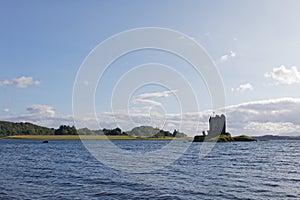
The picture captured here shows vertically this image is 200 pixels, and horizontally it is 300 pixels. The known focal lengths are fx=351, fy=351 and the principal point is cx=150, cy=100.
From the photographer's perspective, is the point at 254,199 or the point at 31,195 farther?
the point at 31,195

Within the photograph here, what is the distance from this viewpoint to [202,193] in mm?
30969

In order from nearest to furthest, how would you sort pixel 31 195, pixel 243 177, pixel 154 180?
1. pixel 31 195
2. pixel 154 180
3. pixel 243 177

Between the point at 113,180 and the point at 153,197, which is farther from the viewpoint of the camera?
the point at 113,180

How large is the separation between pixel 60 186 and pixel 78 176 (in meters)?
8.19

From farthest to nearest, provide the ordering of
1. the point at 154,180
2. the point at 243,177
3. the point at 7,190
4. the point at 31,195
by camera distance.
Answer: the point at 243,177, the point at 154,180, the point at 7,190, the point at 31,195

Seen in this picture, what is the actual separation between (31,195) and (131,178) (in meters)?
12.8

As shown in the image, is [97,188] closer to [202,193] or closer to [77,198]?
[77,198]

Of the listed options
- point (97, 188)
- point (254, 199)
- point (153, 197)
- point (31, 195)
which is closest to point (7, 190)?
point (31, 195)

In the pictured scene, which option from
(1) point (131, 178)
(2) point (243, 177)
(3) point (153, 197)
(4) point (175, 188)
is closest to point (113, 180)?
(1) point (131, 178)

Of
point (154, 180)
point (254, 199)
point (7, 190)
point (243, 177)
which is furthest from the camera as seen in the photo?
point (243, 177)

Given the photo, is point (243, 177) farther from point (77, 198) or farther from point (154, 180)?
point (77, 198)

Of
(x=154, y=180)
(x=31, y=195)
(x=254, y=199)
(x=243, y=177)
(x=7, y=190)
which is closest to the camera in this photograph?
(x=254, y=199)

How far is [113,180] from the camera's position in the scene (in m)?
39.1

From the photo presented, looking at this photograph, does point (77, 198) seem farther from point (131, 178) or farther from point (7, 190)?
point (131, 178)
